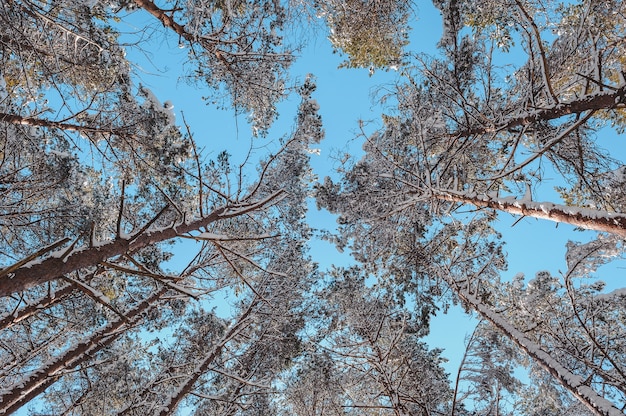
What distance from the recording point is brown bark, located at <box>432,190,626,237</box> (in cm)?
387

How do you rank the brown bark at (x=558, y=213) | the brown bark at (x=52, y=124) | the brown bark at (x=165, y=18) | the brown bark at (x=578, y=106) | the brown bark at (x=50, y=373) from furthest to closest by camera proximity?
the brown bark at (x=52, y=124) < the brown bark at (x=165, y=18) < the brown bark at (x=578, y=106) < the brown bark at (x=558, y=213) < the brown bark at (x=50, y=373)

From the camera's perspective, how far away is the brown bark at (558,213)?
12.7 ft

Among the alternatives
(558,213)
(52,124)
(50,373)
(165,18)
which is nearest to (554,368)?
(558,213)

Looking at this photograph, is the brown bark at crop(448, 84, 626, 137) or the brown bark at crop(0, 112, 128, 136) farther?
the brown bark at crop(0, 112, 128, 136)

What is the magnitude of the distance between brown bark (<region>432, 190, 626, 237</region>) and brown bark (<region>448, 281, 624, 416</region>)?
74.9 inches

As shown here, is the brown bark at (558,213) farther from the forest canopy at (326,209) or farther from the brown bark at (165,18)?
the brown bark at (165,18)

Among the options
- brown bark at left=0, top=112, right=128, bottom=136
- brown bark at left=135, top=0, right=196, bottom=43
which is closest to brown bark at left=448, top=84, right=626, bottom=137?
brown bark at left=135, top=0, right=196, bottom=43

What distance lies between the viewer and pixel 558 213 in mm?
4457

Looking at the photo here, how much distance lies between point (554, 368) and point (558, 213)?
2.26m

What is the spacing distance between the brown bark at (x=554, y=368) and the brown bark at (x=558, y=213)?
6.24 feet

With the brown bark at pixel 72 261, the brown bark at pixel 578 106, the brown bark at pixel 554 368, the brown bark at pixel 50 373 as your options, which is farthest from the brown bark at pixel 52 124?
the brown bark at pixel 554 368

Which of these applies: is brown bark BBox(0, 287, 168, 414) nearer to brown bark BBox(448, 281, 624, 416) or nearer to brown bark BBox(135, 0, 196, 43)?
brown bark BBox(135, 0, 196, 43)

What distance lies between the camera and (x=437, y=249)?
8.23 meters

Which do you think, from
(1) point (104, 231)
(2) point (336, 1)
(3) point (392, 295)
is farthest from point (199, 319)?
(2) point (336, 1)
